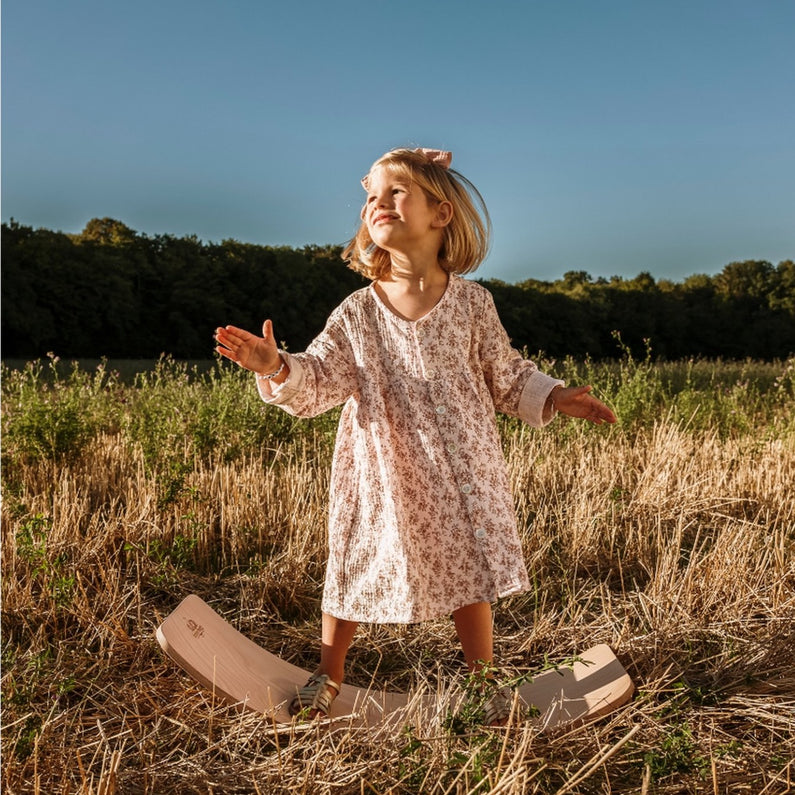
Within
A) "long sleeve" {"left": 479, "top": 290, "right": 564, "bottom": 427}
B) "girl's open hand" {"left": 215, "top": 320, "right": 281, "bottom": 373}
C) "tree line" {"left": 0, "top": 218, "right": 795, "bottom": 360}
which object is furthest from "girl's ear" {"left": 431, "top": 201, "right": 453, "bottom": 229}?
"tree line" {"left": 0, "top": 218, "right": 795, "bottom": 360}

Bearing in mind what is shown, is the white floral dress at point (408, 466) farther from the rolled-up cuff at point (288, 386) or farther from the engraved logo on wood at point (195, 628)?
the engraved logo on wood at point (195, 628)

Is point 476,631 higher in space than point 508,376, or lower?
lower

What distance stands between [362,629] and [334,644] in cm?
56

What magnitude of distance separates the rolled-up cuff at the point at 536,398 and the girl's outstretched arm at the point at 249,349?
0.84m

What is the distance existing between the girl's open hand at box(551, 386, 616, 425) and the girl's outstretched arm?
0.94 m

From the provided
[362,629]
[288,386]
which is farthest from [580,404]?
[362,629]

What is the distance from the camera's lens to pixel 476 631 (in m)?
2.53

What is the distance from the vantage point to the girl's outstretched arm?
2258 mm

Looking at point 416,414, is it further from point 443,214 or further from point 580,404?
point 443,214

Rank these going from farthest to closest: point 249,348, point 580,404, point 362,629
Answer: point 362,629
point 580,404
point 249,348

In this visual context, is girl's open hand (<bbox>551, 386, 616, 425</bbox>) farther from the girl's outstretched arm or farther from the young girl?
the girl's outstretched arm

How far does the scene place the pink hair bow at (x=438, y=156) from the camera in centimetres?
271

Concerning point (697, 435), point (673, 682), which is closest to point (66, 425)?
point (673, 682)

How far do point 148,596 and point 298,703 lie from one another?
1026 millimetres
